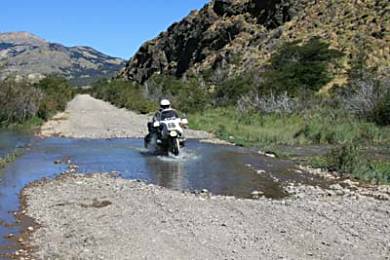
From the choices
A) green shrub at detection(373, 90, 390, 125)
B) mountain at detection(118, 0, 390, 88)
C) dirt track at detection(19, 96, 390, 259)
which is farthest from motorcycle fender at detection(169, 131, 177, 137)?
mountain at detection(118, 0, 390, 88)

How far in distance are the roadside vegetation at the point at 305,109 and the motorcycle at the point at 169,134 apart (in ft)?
15.2

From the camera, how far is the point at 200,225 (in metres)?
10.5

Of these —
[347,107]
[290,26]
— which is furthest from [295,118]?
[290,26]

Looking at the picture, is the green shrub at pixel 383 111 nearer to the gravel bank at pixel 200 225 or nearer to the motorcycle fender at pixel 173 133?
the motorcycle fender at pixel 173 133

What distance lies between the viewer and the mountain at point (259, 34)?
58.2 metres

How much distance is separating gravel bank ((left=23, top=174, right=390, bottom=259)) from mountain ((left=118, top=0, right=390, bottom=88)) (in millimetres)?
40214

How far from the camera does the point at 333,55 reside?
55.8 meters

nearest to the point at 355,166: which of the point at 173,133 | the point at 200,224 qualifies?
the point at 173,133

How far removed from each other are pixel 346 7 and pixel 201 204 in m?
58.3

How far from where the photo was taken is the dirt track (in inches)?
353

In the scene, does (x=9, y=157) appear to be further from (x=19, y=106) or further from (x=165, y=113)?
(x=19, y=106)

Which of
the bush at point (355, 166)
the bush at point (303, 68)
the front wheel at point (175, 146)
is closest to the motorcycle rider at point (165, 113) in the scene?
the front wheel at point (175, 146)

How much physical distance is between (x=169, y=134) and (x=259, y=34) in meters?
61.4

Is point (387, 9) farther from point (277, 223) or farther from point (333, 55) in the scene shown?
point (277, 223)
